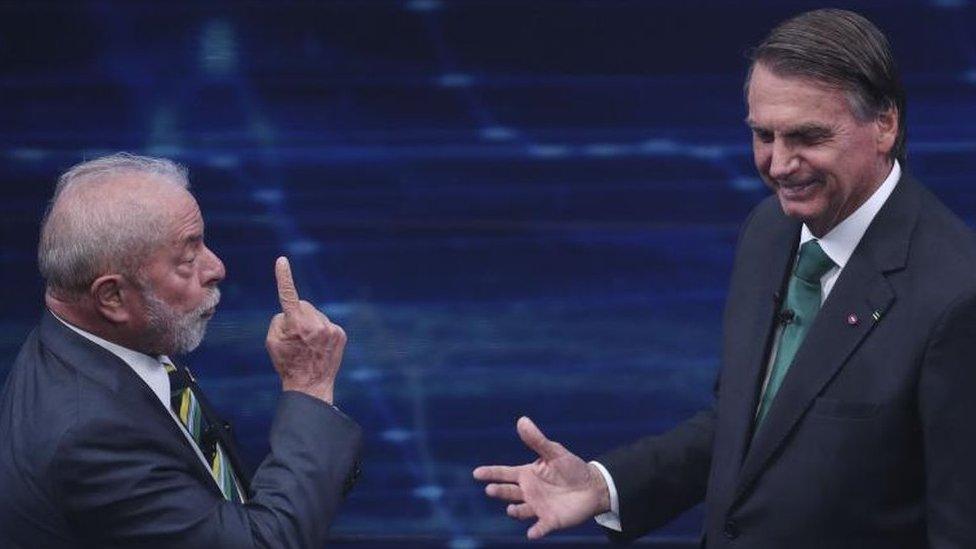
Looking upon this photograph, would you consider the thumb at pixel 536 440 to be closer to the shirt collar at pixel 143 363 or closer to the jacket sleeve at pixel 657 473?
the jacket sleeve at pixel 657 473

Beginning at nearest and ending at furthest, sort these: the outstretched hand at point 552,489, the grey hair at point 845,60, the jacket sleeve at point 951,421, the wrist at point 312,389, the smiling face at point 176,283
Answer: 1. the jacket sleeve at point 951,421
2. the grey hair at point 845,60
3. the smiling face at point 176,283
4. the wrist at point 312,389
5. the outstretched hand at point 552,489

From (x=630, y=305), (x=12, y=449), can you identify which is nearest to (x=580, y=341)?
(x=630, y=305)

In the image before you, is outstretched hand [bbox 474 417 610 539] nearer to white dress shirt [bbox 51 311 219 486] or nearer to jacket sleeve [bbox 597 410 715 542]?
jacket sleeve [bbox 597 410 715 542]

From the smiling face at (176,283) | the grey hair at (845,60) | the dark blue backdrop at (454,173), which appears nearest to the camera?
the grey hair at (845,60)

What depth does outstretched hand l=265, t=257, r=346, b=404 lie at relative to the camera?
3035 millimetres

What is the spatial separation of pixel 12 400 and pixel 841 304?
1.32 m

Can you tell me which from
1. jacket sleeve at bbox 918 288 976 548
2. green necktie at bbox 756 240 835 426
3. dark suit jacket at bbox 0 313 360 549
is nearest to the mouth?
green necktie at bbox 756 240 835 426

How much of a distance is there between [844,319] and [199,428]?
1.11 meters

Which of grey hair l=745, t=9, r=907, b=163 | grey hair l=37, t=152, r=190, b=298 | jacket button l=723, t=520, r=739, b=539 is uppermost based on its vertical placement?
grey hair l=745, t=9, r=907, b=163

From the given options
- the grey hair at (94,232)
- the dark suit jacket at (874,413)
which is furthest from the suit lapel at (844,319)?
the grey hair at (94,232)

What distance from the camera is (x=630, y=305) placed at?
180 inches

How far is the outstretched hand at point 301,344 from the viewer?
304 cm

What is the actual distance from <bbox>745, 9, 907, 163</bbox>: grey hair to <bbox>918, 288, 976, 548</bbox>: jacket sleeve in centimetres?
35

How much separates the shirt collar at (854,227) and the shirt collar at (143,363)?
1.11 meters
